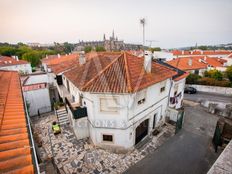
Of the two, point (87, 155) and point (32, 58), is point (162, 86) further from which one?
point (32, 58)

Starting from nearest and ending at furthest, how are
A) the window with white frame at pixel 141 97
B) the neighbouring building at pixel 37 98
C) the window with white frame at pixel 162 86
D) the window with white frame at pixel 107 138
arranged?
the window with white frame at pixel 141 97
the window with white frame at pixel 107 138
the window with white frame at pixel 162 86
the neighbouring building at pixel 37 98

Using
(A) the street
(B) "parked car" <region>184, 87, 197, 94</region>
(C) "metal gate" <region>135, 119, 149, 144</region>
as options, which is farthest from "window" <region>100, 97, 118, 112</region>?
(B) "parked car" <region>184, 87, 197, 94</region>

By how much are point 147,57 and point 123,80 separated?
370 cm

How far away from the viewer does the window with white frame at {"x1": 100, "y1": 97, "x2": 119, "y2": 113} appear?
10321mm

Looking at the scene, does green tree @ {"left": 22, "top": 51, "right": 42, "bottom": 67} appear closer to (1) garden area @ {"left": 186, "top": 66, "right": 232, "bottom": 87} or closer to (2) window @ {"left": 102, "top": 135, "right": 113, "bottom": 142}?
(2) window @ {"left": 102, "top": 135, "right": 113, "bottom": 142}

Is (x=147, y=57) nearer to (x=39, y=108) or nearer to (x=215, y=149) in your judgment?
(x=215, y=149)

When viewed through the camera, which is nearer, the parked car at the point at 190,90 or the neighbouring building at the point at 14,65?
the parked car at the point at 190,90

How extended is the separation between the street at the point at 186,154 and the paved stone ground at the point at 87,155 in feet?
2.01

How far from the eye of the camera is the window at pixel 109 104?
10.3 m

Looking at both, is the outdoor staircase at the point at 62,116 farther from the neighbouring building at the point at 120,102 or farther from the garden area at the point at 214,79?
the garden area at the point at 214,79

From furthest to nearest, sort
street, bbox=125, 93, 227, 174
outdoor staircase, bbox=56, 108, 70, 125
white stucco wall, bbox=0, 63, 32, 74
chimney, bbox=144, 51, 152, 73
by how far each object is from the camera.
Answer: white stucco wall, bbox=0, 63, 32, 74, outdoor staircase, bbox=56, 108, 70, 125, chimney, bbox=144, 51, 152, 73, street, bbox=125, 93, 227, 174

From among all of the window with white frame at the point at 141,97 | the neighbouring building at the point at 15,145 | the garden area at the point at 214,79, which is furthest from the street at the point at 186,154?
the garden area at the point at 214,79

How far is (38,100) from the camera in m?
18.4

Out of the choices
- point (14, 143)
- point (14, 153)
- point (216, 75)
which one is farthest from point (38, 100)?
point (216, 75)
